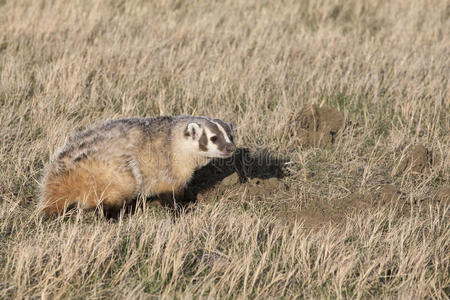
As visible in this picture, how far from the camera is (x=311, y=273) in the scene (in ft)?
15.5

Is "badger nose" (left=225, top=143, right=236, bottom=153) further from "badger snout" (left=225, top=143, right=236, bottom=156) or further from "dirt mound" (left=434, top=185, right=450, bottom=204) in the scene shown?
"dirt mound" (left=434, top=185, right=450, bottom=204)

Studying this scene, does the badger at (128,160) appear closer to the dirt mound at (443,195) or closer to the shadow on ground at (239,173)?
the shadow on ground at (239,173)

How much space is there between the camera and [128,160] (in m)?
5.75

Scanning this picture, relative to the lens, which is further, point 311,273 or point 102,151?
point 102,151

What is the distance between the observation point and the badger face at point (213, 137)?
603cm

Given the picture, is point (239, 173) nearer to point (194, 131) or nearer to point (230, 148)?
point (230, 148)

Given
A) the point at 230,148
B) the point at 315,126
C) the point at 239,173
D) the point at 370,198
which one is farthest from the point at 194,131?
the point at 315,126

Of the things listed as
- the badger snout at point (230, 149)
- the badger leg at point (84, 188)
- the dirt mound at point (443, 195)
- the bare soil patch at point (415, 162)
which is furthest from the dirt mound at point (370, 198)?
the badger leg at point (84, 188)

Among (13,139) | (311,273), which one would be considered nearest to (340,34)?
(13,139)

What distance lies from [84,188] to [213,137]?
133cm

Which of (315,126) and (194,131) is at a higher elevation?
(194,131)

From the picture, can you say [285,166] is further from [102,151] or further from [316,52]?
[316,52]

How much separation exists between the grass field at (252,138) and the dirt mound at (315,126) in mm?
29

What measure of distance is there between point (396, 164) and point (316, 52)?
11.4 ft
